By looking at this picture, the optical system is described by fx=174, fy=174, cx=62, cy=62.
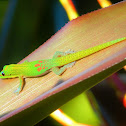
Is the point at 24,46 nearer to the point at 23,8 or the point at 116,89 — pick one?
the point at 23,8

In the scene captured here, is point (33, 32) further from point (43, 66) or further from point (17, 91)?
point (17, 91)

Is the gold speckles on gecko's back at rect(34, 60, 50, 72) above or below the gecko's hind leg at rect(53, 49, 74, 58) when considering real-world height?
above

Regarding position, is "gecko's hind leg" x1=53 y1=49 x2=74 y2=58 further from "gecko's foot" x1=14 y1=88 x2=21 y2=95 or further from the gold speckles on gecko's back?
"gecko's foot" x1=14 y1=88 x2=21 y2=95

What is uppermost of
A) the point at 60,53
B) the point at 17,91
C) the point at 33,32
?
the point at 33,32

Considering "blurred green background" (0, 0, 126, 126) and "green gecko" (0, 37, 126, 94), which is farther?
"blurred green background" (0, 0, 126, 126)

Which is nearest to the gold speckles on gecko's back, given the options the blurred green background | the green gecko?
the green gecko

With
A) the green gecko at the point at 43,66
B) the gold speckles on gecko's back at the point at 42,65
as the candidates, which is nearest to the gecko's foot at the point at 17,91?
the green gecko at the point at 43,66

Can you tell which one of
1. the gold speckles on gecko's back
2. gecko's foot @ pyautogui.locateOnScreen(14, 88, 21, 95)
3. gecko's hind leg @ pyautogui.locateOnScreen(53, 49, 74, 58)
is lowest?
gecko's foot @ pyautogui.locateOnScreen(14, 88, 21, 95)

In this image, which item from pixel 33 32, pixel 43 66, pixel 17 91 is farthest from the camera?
pixel 33 32

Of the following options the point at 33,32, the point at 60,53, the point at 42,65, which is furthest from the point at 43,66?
the point at 33,32
